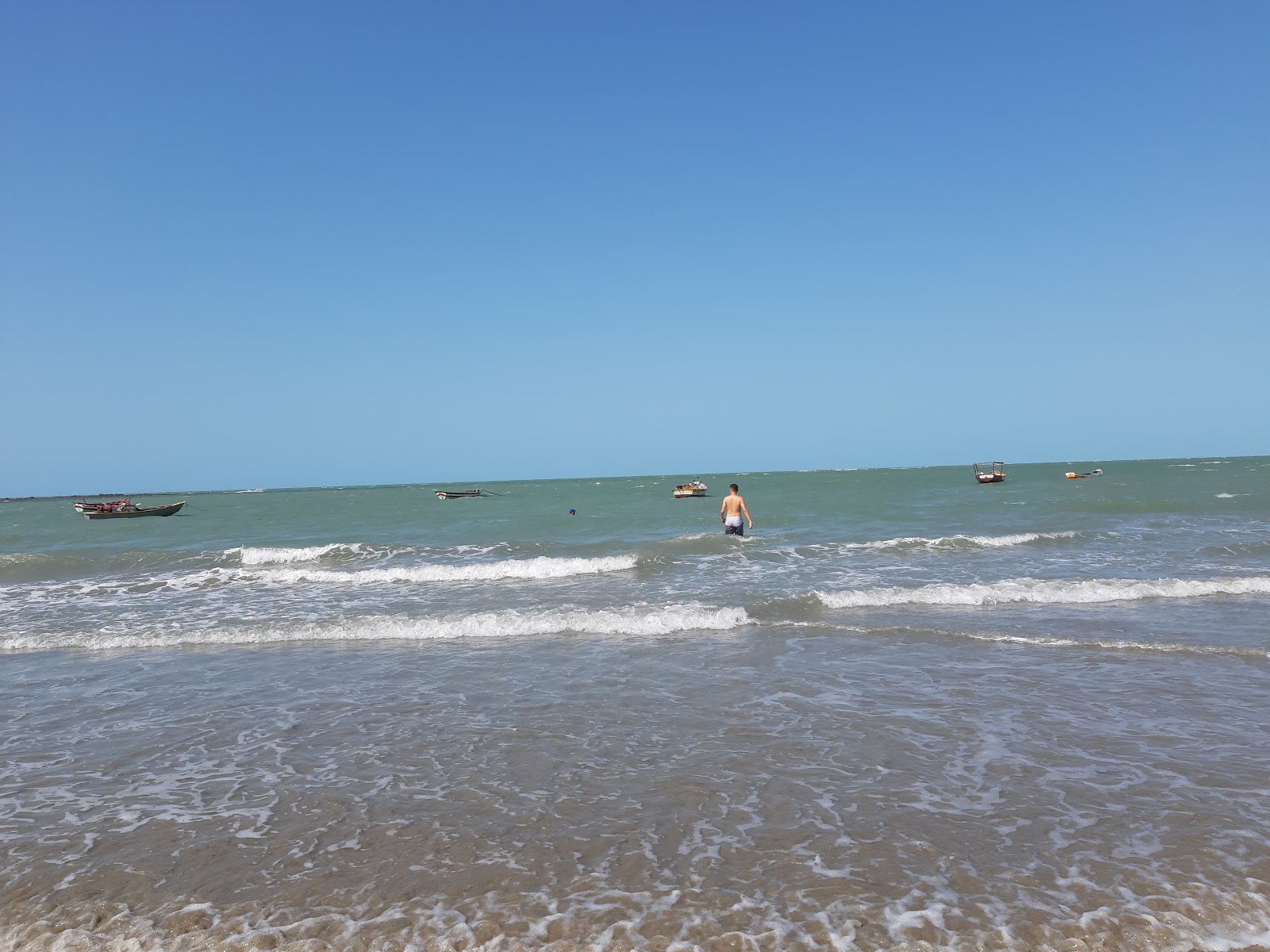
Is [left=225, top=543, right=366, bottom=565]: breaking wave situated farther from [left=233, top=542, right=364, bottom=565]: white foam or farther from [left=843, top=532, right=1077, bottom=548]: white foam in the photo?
[left=843, top=532, right=1077, bottom=548]: white foam

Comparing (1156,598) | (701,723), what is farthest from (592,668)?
(1156,598)

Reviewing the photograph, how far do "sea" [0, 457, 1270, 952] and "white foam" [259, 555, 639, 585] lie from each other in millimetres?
4426

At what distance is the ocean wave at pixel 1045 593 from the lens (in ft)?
46.0

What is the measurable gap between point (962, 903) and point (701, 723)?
11.5 feet

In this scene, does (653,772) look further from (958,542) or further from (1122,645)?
(958,542)

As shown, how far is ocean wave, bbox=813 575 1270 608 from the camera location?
46.0ft

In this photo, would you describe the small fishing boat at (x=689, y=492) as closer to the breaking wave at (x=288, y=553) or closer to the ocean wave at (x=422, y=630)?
the breaking wave at (x=288, y=553)

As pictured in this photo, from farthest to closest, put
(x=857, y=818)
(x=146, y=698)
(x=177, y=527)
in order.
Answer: (x=177, y=527) → (x=146, y=698) → (x=857, y=818)

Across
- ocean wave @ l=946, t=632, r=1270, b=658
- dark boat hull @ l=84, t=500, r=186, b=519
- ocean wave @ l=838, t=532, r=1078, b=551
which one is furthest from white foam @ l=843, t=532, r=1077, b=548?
dark boat hull @ l=84, t=500, r=186, b=519

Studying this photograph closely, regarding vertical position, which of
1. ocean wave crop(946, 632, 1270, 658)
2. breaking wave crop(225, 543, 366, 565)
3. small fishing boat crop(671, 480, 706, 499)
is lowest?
ocean wave crop(946, 632, 1270, 658)

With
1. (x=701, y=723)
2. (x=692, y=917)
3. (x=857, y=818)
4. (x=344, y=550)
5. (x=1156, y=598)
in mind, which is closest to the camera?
(x=692, y=917)

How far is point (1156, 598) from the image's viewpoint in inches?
547

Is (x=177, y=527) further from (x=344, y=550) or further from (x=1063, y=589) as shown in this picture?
(x=1063, y=589)

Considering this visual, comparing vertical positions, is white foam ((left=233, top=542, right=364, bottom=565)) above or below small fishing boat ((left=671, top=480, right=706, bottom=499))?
below
